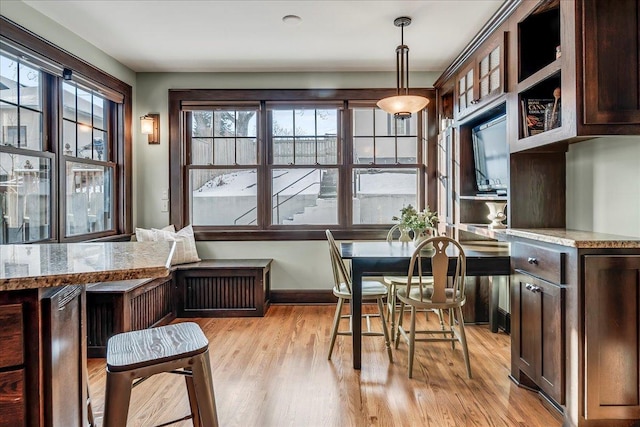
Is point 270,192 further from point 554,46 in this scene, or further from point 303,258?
point 554,46

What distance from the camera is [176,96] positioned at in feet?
14.9

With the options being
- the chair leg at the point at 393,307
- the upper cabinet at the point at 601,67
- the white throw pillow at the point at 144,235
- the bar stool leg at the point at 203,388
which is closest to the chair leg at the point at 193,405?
the bar stool leg at the point at 203,388

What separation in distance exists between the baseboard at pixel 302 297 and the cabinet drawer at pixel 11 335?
133 inches

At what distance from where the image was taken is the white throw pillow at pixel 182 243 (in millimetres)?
4234

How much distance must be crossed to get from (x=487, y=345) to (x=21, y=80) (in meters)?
4.19

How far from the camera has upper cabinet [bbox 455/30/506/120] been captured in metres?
2.93

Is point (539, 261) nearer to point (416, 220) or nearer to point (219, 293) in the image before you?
point (416, 220)

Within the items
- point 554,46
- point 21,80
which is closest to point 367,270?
point 554,46

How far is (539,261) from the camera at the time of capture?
2.25 m

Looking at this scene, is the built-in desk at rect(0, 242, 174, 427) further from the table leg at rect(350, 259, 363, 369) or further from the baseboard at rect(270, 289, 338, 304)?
the baseboard at rect(270, 289, 338, 304)

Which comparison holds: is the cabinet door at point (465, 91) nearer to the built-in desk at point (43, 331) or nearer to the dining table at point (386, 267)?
the dining table at point (386, 267)

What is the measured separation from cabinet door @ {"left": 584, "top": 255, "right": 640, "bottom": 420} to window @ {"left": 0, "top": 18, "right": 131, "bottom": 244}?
3712mm

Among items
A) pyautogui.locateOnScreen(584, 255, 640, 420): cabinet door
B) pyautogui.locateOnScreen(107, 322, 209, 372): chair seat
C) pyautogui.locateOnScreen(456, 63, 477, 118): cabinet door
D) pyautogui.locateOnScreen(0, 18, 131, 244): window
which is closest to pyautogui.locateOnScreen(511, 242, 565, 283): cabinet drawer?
pyautogui.locateOnScreen(584, 255, 640, 420): cabinet door

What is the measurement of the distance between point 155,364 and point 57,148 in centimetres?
281
